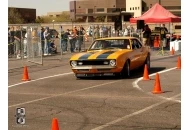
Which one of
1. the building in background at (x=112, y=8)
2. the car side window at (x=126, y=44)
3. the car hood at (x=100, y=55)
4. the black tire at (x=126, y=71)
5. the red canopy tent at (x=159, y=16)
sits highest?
the building in background at (x=112, y=8)

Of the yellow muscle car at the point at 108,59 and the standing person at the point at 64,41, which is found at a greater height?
the standing person at the point at 64,41

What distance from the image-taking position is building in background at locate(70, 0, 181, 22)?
8962 cm

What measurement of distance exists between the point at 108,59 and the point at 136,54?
1.97 m

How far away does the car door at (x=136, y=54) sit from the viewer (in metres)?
14.9

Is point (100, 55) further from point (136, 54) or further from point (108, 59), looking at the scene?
point (136, 54)

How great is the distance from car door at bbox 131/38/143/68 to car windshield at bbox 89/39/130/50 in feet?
1.01

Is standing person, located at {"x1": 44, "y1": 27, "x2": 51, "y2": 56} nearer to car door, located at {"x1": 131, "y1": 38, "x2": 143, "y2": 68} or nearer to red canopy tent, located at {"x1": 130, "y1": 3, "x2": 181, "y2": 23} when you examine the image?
red canopy tent, located at {"x1": 130, "y1": 3, "x2": 181, "y2": 23}

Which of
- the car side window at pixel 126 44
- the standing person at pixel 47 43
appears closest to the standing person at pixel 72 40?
the standing person at pixel 47 43

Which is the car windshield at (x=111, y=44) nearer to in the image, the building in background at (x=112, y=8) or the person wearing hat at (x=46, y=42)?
the person wearing hat at (x=46, y=42)

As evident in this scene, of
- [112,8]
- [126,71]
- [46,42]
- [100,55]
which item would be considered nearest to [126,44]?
[126,71]

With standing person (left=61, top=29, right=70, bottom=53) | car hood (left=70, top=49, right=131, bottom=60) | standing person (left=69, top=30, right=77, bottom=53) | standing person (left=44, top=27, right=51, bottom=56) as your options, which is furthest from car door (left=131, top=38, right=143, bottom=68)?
standing person (left=69, top=30, right=77, bottom=53)

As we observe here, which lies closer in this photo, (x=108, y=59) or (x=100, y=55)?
(x=108, y=59)

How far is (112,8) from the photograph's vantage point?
11506 cm

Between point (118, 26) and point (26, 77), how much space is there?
66.3 feet
